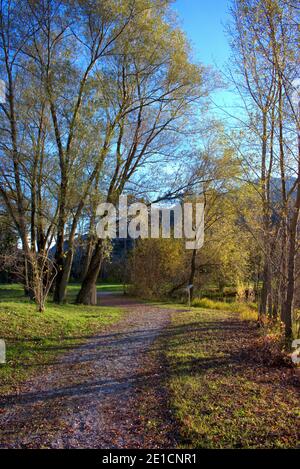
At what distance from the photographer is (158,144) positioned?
15180 mm

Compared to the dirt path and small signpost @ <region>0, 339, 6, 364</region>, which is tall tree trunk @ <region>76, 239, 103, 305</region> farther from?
the dirt path

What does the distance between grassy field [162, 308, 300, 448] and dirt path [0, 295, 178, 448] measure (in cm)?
26

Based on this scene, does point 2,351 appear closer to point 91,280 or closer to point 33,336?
point 33,336

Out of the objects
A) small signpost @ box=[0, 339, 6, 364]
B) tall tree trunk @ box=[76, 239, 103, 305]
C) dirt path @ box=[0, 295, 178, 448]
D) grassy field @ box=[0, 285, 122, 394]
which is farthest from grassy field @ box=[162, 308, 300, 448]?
tall tree trunk @ box=[76, 239, 103, 305]

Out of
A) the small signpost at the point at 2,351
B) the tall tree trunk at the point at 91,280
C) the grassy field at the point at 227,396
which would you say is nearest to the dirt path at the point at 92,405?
the grassy field at the point at 227,396

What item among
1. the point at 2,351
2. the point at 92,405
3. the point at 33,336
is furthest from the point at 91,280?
the point at 92,405

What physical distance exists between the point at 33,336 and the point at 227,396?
435cm

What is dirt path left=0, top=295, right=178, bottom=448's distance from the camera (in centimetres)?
344

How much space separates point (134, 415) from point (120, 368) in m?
1.73

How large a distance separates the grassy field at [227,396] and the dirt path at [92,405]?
0.85 ft

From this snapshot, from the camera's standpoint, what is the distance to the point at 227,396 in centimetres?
446

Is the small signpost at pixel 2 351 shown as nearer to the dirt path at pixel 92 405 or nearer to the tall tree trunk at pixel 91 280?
the dirt path at pixel 92 405

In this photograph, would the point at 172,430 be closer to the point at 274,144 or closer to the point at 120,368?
the point at 120,368

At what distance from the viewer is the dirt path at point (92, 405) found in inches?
135
